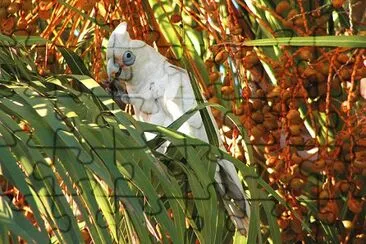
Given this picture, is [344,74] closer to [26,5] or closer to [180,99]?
[180,99]

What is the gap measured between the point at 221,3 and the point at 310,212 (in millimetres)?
438

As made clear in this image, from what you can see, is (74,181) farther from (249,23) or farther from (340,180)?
(249,23)

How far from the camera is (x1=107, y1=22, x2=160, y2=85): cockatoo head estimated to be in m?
1.83

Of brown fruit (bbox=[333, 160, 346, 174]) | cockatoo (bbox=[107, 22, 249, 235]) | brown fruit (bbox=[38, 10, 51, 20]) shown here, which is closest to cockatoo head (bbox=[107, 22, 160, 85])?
cockatoo (bbox=[107, 22, 249, 235])

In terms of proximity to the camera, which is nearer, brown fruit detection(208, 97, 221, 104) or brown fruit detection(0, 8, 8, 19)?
brown fruit detection(0, 8, 8, 19)

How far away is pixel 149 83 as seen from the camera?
1.87 meters

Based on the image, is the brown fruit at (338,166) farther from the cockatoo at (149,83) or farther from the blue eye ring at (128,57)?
the blue eye ring at (128,57)

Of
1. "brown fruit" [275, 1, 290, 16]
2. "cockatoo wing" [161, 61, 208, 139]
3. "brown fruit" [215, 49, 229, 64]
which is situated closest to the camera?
"cockatoo wing" [161, 61, 208, 139]

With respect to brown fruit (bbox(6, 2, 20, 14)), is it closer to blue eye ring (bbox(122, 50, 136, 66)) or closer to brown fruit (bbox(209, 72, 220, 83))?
blue eye ring (bbox(122, 50, 136, 66))
